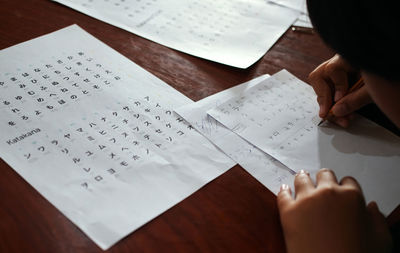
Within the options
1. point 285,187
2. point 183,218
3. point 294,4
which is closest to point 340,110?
point 285,187

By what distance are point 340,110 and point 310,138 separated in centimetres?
7

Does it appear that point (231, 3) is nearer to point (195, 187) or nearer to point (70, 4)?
point (70, 4)

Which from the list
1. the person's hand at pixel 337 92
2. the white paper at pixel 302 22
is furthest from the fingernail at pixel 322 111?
the white paper at pixel 302 22

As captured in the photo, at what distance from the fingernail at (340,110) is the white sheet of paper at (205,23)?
19 cm

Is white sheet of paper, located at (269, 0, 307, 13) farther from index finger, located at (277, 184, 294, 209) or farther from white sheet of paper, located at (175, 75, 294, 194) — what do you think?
index finger, located at (277, 184, 294, 209)

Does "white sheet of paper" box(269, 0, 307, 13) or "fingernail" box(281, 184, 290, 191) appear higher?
"white sheet of paper" box(269, 0, 307, 13)

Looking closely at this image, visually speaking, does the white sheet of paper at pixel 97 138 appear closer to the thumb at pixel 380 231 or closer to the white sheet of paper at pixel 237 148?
the white sheet of paper at pixel 237 148

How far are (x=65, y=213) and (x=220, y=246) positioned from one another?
7.3 inches

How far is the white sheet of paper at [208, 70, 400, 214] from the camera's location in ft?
1.85

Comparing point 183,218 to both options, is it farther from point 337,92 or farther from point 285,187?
point 337,92

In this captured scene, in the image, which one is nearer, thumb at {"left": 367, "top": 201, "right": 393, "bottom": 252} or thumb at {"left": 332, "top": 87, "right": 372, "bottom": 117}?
thumb at {"left": 367, "top": 201, "right": 393, "bottom": 252}

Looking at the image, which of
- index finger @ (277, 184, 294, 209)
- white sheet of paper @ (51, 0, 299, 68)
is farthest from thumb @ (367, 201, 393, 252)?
white sheet of paper @ (51, 0, 299, 68)

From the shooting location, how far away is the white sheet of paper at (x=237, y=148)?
0.55 m

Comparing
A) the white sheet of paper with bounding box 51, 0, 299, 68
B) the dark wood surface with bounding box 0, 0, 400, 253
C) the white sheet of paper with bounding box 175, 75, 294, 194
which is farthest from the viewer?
the white sheet of paper with bounding box 51, 0, 299, 68
